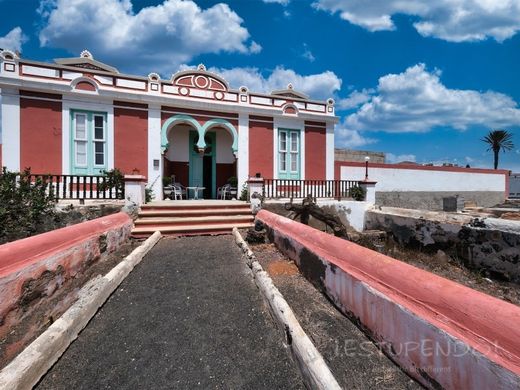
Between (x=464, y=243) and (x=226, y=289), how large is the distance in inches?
183

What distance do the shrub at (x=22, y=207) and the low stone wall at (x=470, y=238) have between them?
9.01 metres

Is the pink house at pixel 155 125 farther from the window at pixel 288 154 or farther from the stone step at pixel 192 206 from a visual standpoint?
the stone step at pixel 192 206

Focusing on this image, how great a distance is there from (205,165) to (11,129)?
6910 millimetres

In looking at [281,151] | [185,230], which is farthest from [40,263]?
[281,151]

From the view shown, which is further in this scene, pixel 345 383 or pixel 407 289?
pixel 407 289

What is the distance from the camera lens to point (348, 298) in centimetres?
269

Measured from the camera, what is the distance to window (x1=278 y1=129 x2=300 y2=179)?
12000mm

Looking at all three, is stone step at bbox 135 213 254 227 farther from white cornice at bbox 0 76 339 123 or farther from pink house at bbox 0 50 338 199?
white cornice at bbox 0 76 339 123

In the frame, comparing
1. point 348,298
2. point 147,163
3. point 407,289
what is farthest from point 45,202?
point 407,289

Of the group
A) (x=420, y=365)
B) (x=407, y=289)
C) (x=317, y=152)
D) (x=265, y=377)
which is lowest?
(x=265, y=377)

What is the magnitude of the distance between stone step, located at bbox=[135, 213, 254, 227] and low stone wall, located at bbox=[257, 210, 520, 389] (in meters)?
4.82

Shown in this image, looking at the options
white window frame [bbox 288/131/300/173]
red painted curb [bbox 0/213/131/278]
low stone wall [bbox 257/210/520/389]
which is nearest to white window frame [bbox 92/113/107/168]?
red painted curb [bbox 0/213/131/278]

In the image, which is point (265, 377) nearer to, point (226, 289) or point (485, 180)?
point (226, 289)

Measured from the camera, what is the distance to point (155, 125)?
1024cm
